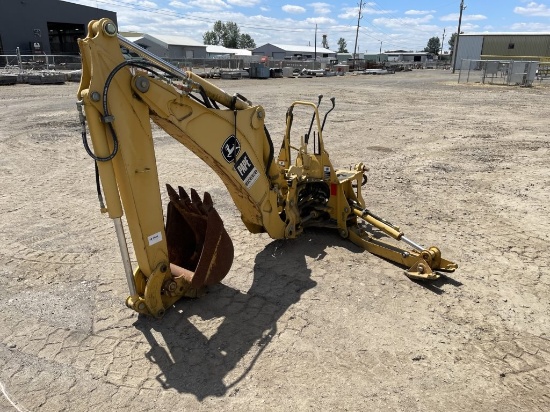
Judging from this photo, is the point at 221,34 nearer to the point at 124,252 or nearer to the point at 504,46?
the point at 504,46

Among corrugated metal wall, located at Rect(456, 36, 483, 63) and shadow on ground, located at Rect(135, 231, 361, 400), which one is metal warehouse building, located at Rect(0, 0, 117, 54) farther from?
corrugated metal wall, located at Rect(456, 36, 483, 63)

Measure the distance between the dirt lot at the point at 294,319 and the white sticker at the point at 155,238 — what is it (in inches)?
30.6

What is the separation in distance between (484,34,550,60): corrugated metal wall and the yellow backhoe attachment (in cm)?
5427

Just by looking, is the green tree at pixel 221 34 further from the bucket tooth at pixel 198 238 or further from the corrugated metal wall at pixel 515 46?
the bucket tooth at pixel 198 238

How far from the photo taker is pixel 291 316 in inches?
158

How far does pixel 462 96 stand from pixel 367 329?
21.8 m

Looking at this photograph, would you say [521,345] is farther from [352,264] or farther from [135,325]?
[135,325]

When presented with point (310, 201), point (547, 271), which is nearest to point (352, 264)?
point (310, 201)

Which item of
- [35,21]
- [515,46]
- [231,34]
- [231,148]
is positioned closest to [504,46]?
[515,46]

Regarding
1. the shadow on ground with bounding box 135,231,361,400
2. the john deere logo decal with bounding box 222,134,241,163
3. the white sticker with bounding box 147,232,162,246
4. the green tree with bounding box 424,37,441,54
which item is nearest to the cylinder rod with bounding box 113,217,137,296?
the white sticker with bounding box 147,232,162,246

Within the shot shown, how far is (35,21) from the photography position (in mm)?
35875

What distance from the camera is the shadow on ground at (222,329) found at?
3.28 metres

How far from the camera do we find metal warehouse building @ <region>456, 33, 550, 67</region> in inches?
2048

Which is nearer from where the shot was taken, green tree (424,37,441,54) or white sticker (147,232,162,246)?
white sticker (147,232,162,246)
